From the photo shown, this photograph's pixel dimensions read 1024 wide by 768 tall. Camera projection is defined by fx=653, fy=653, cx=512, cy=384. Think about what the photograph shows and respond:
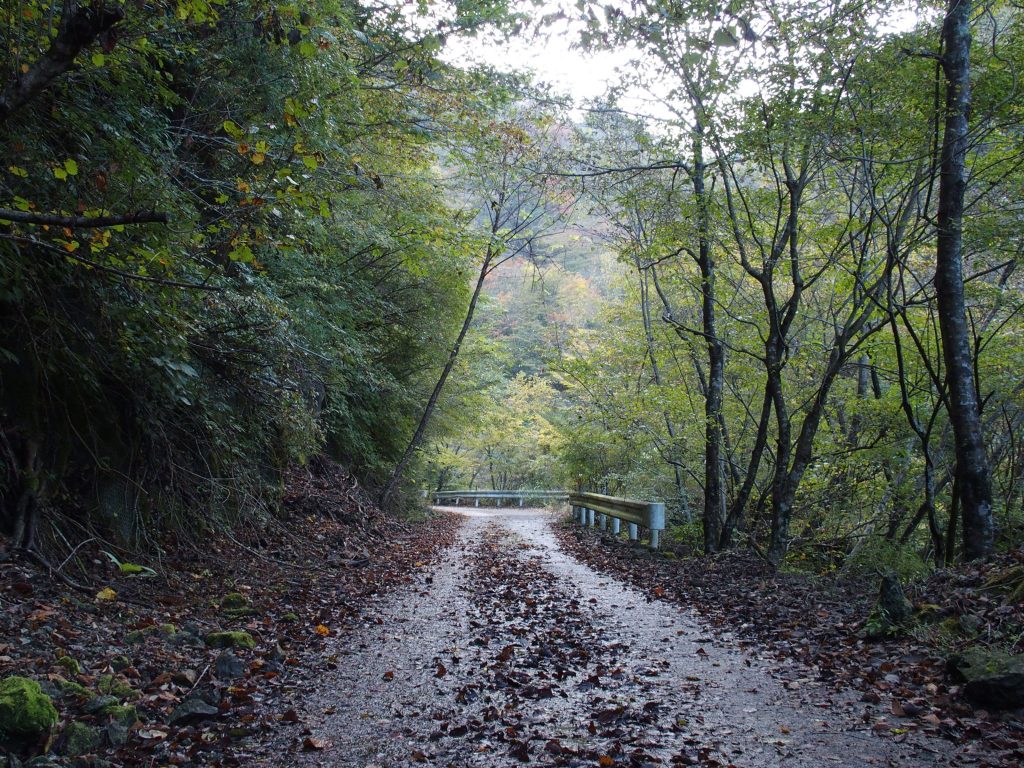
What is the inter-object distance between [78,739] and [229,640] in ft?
6.18

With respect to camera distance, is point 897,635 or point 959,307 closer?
point 897,635

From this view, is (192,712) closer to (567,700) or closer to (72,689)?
(72,689)

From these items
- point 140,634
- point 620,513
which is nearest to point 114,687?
A: point 140,634

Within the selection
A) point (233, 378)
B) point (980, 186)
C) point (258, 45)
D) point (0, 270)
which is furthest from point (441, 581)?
point (980, 186)

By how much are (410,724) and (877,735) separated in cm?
258

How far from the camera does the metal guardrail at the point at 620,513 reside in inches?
456

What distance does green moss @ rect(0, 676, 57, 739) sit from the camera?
3.00 meters

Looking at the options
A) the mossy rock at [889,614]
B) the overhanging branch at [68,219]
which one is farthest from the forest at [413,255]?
the mossy rock at [889,614]

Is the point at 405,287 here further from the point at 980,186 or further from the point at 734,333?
the point at 980,186

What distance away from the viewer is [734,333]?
13250 mm

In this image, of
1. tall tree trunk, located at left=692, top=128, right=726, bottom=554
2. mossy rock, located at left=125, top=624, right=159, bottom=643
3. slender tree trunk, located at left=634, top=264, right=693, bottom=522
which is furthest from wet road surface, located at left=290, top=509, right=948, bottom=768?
slender tree trunk, located at left=634, top=264, right=693, bottom=522

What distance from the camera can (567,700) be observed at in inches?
165

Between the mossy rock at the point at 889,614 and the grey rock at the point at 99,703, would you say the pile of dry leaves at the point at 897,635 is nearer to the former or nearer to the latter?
the mossy rock at the point at 889,614

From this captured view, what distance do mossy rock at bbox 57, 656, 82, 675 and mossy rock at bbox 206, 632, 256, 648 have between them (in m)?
1.18
